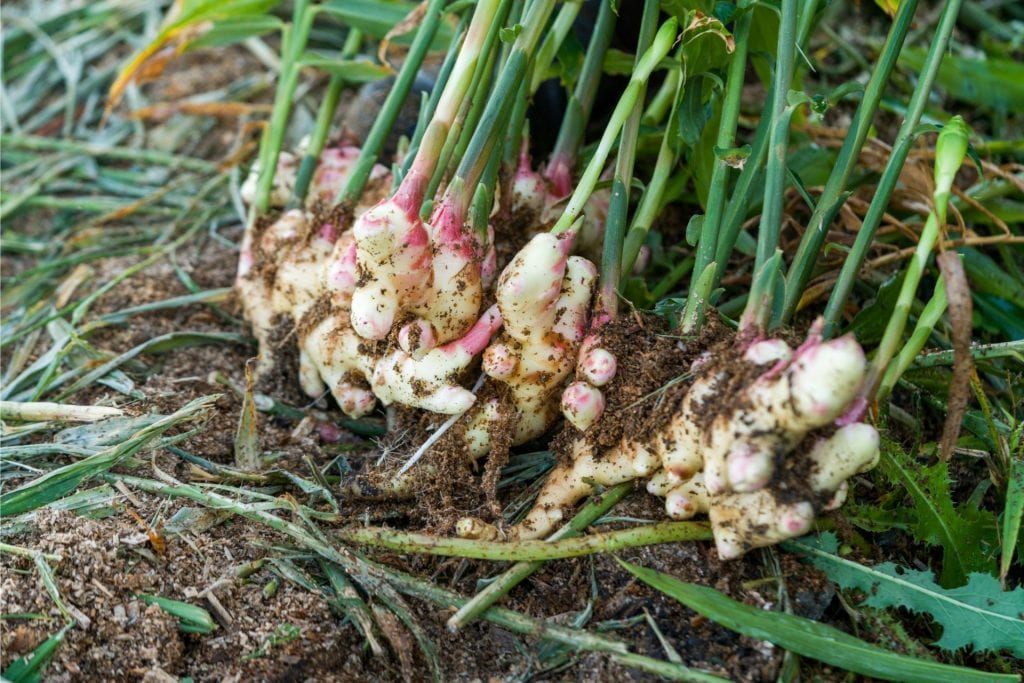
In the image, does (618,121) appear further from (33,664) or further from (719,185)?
(33,664)

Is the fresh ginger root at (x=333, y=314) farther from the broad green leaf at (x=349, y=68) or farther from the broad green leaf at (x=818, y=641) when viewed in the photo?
the broad green leaf at (x=818, y=641)

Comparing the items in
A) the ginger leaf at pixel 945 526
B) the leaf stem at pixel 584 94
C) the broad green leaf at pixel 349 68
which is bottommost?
the ginger leaf at pixel 945 526

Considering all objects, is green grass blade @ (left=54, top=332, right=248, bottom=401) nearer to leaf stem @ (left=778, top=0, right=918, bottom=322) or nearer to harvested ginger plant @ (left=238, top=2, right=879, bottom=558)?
harvested ginger plant @ (left=238, top=2, right=879, bottom=558)

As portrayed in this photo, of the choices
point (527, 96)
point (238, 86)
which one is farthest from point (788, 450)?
point (238, 86)

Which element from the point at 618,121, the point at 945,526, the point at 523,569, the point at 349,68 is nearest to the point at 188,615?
the point at 523,569

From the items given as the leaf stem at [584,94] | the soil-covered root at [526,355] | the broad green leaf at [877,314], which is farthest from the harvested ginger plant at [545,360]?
the broad green leaf at [877,314]

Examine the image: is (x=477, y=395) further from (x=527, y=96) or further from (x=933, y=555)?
(x=933, y=555)
